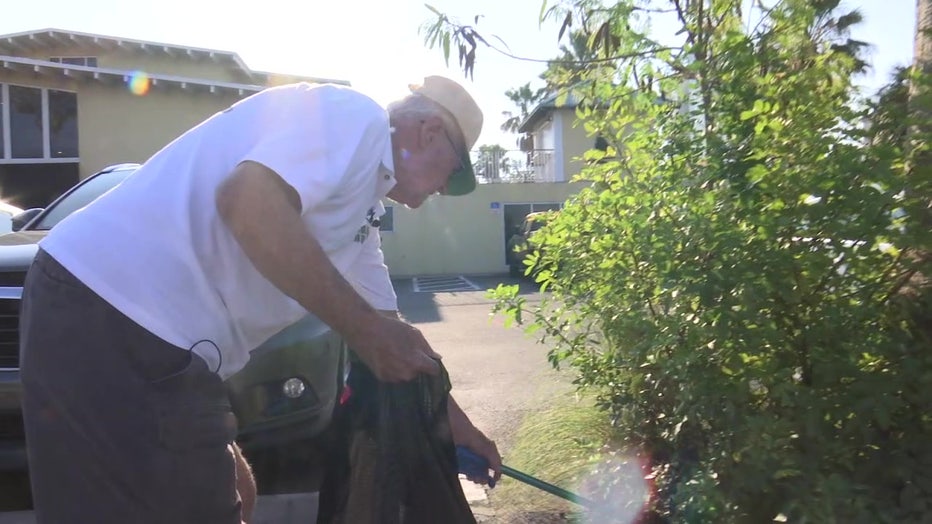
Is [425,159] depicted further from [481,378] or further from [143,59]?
[143,59]

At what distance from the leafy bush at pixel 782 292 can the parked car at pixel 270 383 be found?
1458 mm

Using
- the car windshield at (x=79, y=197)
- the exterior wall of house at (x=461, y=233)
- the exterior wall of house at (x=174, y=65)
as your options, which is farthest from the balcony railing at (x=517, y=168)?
the car windshield at (x=79, y=197)

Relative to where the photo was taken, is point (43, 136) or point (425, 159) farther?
point (43, 136)

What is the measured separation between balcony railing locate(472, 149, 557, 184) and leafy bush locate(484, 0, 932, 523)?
69.4ft

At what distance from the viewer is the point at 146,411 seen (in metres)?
1.58

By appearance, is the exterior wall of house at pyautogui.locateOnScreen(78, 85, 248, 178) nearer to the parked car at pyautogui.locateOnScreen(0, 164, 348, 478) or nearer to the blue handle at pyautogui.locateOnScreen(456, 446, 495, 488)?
the parked car at pyautogui.locateOnScreen(0, 164, 348, 478)

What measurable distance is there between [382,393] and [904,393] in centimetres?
173

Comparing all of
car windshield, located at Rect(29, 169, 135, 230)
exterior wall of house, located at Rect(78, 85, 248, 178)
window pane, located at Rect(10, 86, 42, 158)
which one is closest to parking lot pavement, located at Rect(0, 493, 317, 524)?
car windshield, located at Rect(29, 169, 135, 230)

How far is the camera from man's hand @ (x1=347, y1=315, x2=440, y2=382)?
1.71 meters

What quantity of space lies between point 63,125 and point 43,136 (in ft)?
1.77

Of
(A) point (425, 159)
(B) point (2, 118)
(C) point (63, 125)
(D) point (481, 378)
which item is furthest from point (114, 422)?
(B) point (2, 118)

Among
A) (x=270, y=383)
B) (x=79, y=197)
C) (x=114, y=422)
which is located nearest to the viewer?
(x=114, y=422)

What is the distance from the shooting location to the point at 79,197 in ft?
19.0

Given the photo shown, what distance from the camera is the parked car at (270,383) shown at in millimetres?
3797
